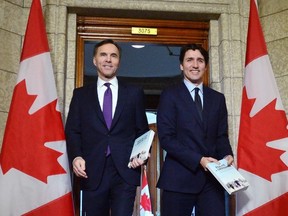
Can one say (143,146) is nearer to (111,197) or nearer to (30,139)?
(111,197)

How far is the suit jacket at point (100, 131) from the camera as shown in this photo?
2363 mm

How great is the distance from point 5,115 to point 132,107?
1120 millimetres

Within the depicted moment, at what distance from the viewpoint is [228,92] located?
130 inches

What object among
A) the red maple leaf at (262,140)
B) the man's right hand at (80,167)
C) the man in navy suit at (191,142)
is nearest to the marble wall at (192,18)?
the red maple leaf at (262,140)

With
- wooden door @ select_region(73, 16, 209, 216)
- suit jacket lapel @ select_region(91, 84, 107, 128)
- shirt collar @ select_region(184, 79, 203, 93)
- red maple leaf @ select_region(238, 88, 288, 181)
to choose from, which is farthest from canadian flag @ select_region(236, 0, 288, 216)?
suit jacket lapel @ select_region(91, 84, 107, 128)

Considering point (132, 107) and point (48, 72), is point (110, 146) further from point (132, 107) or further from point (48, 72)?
point (48, 72)

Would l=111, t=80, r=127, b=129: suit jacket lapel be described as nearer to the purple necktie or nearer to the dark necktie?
the purple necktie

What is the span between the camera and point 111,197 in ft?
7.81

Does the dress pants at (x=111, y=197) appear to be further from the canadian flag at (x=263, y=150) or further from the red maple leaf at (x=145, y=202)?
the red maple leaf at (x=145, y=202)

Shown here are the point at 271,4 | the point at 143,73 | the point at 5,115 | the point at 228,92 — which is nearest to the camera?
the point at 5,115

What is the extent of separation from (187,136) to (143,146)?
1.08 feet

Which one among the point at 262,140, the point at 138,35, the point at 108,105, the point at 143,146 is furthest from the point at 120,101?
the point at 138,35

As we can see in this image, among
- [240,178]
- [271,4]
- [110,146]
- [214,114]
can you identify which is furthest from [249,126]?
[271,4]

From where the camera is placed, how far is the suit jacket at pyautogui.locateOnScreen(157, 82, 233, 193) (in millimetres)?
2316
